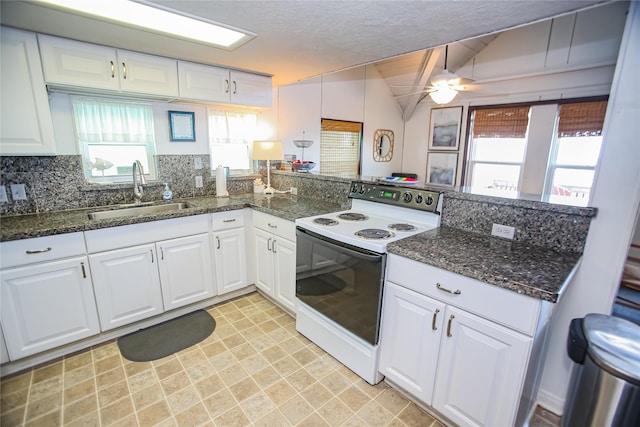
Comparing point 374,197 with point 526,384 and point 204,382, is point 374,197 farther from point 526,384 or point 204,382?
point 204,382

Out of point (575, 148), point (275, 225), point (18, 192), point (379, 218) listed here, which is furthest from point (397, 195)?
point (575, 148)

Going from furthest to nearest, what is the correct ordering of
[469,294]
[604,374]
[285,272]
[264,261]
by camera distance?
[264,261] < [285,272] < [469,294] < [604,374]

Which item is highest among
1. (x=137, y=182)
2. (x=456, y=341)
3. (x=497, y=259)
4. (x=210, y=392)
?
(x=137, y=182)

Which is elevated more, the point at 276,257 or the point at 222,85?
the point at 222,85

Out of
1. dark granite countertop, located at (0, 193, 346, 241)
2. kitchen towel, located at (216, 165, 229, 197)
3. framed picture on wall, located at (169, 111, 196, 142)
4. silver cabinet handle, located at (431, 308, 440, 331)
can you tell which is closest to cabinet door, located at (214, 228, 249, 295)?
dark granite countertop, located at (0, 193, 346, 241)

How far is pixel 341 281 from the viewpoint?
184 cm

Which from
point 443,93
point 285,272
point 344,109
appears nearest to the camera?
point 285,272

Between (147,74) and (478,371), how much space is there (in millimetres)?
2844

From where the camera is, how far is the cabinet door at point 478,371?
4.08ft

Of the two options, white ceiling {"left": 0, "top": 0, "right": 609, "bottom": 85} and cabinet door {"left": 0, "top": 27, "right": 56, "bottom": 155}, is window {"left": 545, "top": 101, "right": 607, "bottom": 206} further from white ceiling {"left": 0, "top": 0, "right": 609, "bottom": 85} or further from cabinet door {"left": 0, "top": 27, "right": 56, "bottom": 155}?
cabinet door {"left": 0, "top": 27, "right": 56, "bottom": 155}

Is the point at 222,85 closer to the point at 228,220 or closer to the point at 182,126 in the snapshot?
the point at 182,126

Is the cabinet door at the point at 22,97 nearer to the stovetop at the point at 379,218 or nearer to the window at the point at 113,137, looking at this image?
the window at the point at 113,137

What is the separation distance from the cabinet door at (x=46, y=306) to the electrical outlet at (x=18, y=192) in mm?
682

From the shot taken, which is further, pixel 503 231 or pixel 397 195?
pixel 397 195
